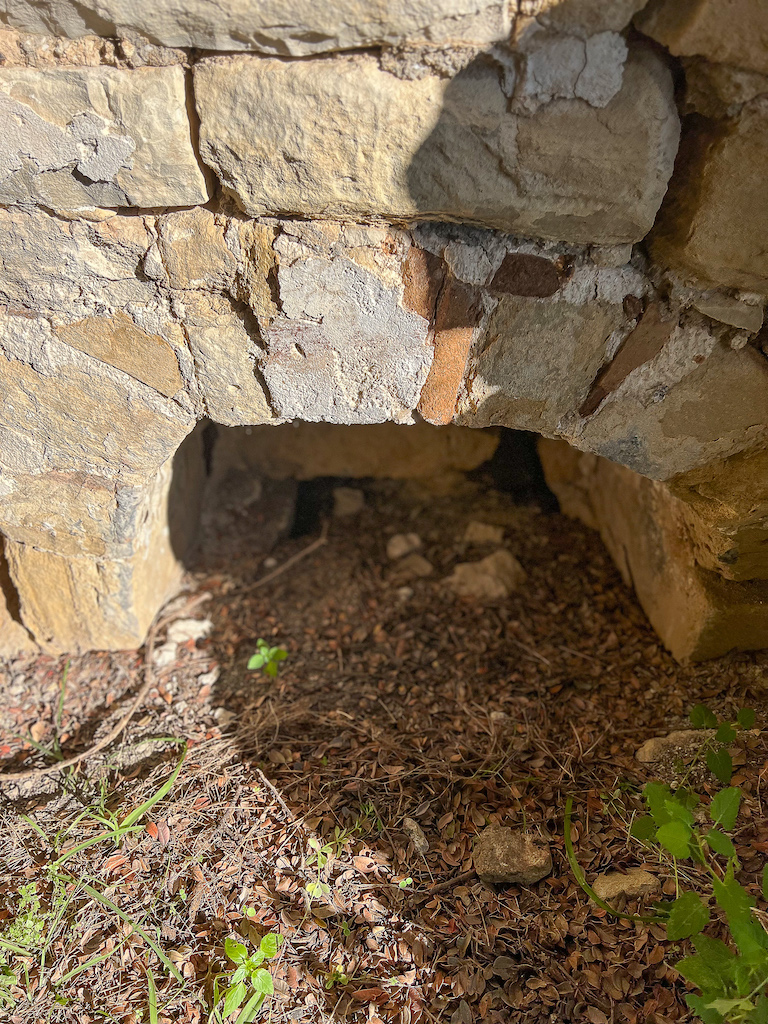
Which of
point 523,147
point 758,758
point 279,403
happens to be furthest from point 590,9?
point 758,758

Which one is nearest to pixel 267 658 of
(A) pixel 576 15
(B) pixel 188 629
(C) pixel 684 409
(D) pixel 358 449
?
(B) pixel 188 629

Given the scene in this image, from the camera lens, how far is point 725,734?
1.60m

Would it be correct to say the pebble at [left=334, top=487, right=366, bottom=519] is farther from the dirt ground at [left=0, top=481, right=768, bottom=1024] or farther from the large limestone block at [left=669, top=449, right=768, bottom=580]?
the large limestone block at [left=669, top=449, right=768, bottom=580]

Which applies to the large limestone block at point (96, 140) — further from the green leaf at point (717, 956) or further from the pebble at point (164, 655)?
the green leaf at point (717, 956)

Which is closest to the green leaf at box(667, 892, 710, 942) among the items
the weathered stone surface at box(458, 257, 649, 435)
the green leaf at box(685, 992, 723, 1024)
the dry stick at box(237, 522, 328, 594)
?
the green leaf at box(685, 992, 723, 1024)

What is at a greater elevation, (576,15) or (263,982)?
(576,15)

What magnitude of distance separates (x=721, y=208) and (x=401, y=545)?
65.9 inches

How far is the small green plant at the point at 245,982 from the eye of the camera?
1320 millimetres

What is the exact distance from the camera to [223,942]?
146 cm

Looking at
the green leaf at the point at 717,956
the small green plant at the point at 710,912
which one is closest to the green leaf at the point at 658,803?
the small green plant at the point at 710,912

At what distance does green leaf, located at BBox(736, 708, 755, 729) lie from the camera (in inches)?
63.8

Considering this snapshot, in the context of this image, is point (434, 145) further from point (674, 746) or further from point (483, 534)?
point (483, 534)

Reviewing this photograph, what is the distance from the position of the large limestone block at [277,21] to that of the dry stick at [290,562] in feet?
5.61

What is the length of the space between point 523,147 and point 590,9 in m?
0.21
